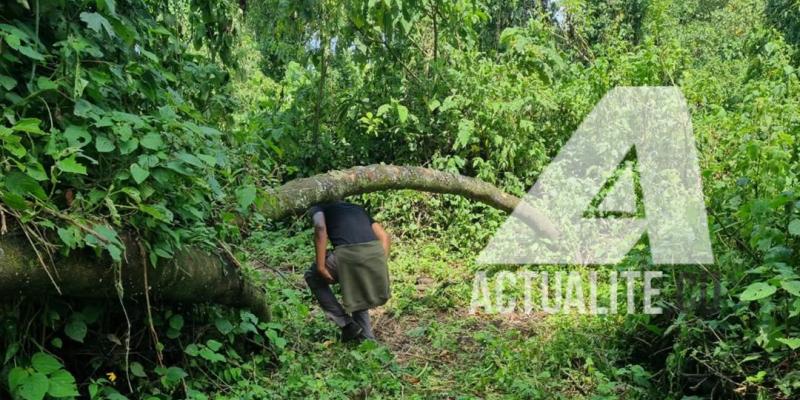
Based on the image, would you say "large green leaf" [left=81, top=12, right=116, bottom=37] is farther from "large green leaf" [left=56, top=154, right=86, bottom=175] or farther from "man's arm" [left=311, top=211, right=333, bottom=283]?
"man's arm" [left=311, top=211, right=333, bottom=283]

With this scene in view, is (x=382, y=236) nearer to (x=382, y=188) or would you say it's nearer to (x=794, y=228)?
Answer: (x=382, y=188)

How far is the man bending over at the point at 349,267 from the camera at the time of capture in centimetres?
434

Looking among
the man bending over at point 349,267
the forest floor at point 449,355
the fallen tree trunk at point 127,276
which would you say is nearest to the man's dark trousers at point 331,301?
the man bending over at point 349,267

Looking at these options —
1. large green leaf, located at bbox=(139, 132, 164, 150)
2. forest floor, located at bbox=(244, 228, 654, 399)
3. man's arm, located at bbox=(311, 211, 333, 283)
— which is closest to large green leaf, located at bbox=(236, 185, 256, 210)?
large green leaf, located at bbox=(139, 132, 164, 150)

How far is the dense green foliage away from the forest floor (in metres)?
0.02

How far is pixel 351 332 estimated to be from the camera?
170 inches

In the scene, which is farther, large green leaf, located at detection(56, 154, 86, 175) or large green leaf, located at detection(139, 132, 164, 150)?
large green leaf, located at detection(139, 132, 164, 150)

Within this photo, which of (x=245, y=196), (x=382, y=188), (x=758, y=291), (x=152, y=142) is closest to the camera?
(x=152, y=142)

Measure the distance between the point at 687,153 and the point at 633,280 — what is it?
7.07 feet

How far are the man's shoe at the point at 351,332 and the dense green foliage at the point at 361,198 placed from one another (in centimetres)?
13

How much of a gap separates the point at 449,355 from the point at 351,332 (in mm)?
676

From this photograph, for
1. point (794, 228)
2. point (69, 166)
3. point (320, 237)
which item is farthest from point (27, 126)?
point (794, 228)

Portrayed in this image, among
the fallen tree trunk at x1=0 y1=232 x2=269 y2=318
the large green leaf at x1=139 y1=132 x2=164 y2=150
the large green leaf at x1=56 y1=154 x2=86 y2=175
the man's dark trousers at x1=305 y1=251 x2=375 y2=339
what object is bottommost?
the man's dark trousers at x1=305 y1=251 x2=375 y2=339

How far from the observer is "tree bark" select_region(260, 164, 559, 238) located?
4247mm
